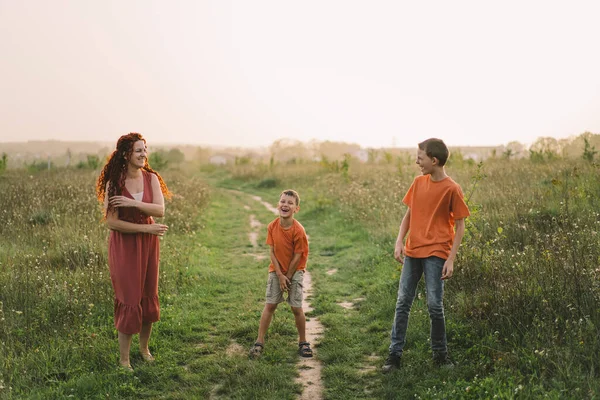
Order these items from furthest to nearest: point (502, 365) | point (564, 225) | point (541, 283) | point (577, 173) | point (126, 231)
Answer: point (577, 173), point (564, 225), point (541, 283), point (126, 231), point (502, 365)

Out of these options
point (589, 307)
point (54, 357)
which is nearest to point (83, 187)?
point (54, 357)

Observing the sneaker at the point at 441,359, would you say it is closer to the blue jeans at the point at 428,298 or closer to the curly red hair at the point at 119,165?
the blue jeans at the point at 428,298

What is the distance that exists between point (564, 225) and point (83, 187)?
1316 centimetres

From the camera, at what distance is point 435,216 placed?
4.85m

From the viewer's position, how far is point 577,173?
11.2 meters

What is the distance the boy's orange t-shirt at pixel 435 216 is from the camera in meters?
4.79

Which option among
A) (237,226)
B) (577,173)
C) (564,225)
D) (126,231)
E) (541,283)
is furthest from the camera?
(237,226)

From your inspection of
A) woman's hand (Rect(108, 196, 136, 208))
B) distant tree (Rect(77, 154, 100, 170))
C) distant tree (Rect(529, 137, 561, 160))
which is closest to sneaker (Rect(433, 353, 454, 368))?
woman's hand (Rect(108, 196, 136, 208))

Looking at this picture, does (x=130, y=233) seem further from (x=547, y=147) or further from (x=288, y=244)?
(x=547, y=147)

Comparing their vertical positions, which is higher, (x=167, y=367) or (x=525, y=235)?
(x=525, y=235)

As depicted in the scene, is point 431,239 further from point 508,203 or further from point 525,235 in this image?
point 508,203

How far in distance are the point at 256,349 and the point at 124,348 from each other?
141cm

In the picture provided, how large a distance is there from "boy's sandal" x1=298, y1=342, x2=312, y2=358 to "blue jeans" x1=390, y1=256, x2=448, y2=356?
987 millimetres

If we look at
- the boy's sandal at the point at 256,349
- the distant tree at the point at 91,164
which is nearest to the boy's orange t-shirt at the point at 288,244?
the boy's sandal at the point at 256,349
